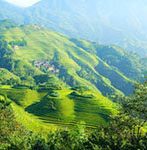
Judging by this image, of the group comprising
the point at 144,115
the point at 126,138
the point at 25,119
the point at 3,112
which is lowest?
the point at 25,119

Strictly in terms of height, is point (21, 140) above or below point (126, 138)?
below

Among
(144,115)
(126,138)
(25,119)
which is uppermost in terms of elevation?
(144,115)

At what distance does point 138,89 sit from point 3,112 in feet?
266

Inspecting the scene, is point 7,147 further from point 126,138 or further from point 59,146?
point 126,138

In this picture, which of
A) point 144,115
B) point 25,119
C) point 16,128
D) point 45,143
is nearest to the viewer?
point 144,115

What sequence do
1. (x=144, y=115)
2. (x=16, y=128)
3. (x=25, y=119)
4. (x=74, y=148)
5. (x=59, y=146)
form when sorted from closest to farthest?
1. (x=144, y=115)
2. (x=74, y=148)
3. (x=59, y=146)
4. (x=16, y=128)
5. (x=25, y=119)

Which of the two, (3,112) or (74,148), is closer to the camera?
(74,148)

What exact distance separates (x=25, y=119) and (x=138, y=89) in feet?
443

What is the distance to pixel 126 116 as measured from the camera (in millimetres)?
70562

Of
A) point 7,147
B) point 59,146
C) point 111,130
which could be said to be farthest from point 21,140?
point 111,130

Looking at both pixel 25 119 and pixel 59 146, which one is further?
pixel 25 119

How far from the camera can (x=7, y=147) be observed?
304 feet

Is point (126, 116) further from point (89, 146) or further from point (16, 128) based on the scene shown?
point (16, 128)

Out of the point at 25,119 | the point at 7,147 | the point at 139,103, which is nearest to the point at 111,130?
the point at 139,103
